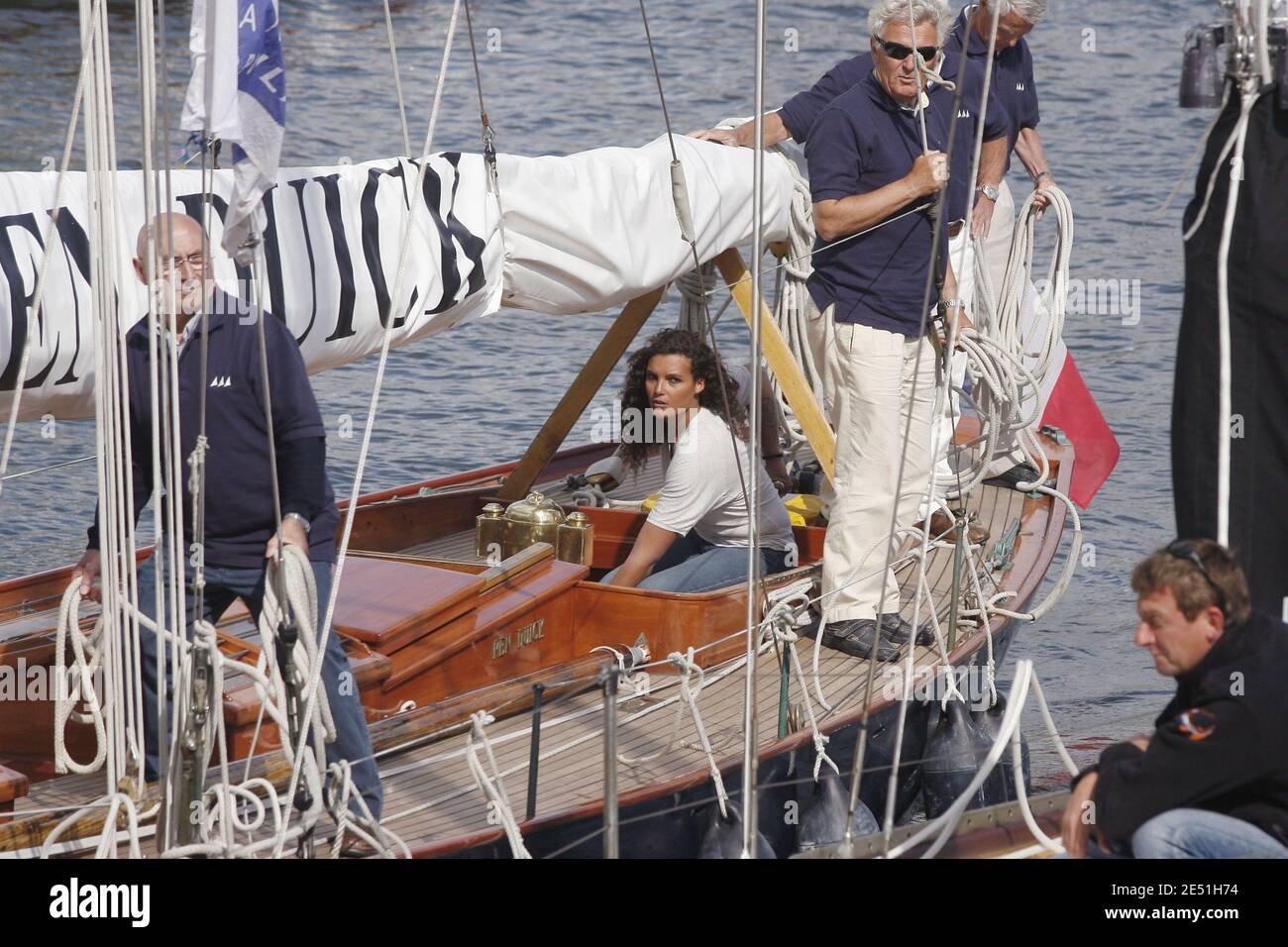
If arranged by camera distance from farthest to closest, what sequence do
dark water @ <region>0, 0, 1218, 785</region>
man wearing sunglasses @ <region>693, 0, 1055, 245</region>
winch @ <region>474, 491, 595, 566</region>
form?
dark water @ <region>0, 0, 1218, 785</region>, man wearing sunglasses @ <region>693, 0, 1055, 245</region>, winch @ <region>474, 491, 595, 566</region>

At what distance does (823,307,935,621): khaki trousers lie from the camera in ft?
16.4

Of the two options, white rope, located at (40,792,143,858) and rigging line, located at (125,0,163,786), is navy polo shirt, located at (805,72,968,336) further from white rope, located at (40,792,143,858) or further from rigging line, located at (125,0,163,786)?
white rope, located at (40,792,143,858)

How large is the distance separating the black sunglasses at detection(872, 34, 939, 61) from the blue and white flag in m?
1.89

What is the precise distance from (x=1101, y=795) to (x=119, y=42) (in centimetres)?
1972

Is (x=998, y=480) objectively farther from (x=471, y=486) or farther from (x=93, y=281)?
(x=93, y=281)

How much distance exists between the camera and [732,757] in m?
4.42

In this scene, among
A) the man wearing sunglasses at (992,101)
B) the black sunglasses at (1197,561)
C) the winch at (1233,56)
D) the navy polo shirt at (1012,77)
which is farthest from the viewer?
the navy polo shirt at (1012,77)

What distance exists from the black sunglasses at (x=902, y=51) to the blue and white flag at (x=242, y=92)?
1.89 m

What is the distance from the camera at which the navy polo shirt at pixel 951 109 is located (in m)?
5.16

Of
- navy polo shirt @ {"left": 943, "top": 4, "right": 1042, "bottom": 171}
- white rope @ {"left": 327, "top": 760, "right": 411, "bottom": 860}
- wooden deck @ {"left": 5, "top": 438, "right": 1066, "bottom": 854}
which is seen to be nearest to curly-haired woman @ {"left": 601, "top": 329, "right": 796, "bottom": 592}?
wooden deck @ {"left": 5, "top": 438, "right": 1066, "bottom": 854}

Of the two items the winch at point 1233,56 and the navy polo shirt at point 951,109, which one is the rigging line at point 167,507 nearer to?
the winch at point 1233,56

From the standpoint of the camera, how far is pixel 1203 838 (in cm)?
276

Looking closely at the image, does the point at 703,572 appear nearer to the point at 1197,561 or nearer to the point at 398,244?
the point at 398,244

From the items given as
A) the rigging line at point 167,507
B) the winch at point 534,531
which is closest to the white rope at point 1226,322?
the rigging line at point 167,507
